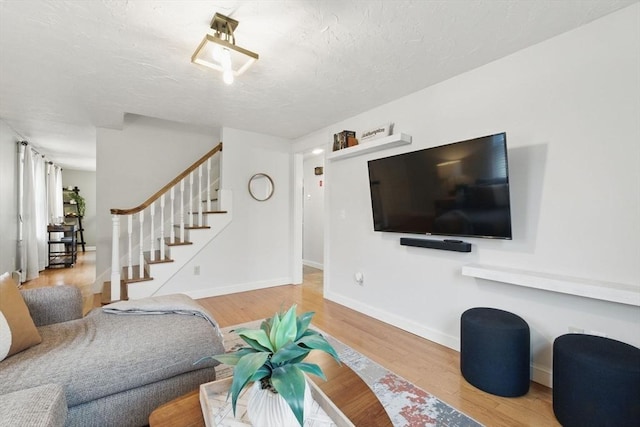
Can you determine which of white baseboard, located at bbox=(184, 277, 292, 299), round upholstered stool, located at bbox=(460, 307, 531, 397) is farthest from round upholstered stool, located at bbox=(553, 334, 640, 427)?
white baseboard, located at bbox=(184, 277, 292, 299)

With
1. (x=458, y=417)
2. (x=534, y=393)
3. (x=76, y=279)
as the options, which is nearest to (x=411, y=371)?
(x=458, y=417)

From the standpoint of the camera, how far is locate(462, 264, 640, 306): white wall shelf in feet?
4.79

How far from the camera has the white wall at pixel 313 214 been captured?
5.57 meters

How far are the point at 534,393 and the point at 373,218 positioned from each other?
1.77 meters

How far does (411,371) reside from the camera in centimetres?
199

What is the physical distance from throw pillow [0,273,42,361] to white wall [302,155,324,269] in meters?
4.36

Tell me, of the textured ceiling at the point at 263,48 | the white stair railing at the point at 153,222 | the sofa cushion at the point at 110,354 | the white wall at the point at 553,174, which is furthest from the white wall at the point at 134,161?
the white wall at the point at 553,174

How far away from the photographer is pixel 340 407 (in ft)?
3.19

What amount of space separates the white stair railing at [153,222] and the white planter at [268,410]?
2931 mm

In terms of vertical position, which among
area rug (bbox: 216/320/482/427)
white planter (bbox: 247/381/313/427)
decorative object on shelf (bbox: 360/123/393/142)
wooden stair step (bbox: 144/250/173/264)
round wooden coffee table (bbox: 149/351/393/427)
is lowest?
area rug (bbox: 216/320/482/427)

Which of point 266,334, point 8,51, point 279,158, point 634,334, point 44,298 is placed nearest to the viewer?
point 266,334

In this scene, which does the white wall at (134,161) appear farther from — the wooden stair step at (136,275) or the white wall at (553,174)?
the white wall at (553,174)

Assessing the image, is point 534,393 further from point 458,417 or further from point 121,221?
point 121,221

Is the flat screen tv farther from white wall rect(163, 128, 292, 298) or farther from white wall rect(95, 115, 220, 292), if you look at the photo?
white wall rect(95, 115, 220, 292)
